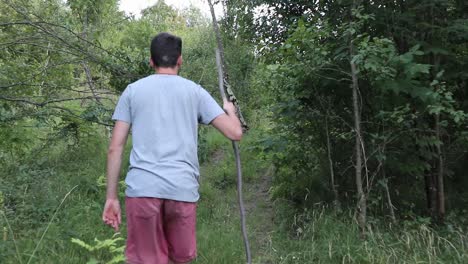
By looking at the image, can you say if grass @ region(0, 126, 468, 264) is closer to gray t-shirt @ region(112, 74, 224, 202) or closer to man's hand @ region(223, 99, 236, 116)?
gray t-shirt @ region(112, 74, 224, 202)

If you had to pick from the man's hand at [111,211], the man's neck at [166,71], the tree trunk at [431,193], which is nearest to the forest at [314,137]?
the tree trunk at [431,193]

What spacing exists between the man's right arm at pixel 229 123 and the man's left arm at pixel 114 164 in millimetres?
553

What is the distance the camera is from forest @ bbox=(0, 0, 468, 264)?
184 inches

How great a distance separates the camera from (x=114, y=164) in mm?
2879

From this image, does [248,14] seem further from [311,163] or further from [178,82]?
[178,82]

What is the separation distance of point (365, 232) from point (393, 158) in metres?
0.98

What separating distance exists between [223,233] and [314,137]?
70.2 inches

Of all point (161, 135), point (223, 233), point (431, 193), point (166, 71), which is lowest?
point (223, 233)

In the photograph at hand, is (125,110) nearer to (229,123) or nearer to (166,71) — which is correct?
(166,71)

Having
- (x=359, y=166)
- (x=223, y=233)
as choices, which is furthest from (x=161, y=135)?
(x=359, y=166)

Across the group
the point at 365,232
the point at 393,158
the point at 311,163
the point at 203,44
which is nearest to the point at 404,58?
the point at 393,158

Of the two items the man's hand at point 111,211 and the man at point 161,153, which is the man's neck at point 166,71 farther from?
the man's hand at point 111,211

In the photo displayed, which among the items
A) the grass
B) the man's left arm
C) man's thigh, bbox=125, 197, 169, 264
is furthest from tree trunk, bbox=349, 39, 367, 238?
the man's left arm

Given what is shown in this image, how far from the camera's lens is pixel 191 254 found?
3029 millimetres
